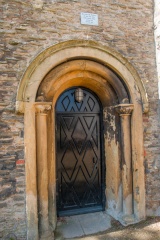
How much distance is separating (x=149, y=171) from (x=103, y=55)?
7.34 feet

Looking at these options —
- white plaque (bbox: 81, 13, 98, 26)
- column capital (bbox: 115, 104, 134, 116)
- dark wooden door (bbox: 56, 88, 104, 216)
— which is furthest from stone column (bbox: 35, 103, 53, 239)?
white plaque (bbox: 81, 13, 98, 26)

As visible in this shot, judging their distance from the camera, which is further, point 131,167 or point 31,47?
point 131,167

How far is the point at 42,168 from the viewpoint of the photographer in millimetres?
3178

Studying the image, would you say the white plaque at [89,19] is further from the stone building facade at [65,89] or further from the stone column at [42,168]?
the stone column at [42,168]

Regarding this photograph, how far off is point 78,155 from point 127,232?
1.52 meters

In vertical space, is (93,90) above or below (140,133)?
above

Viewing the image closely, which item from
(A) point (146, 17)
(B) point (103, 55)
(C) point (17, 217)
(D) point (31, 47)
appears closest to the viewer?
(C) point (17, 217)

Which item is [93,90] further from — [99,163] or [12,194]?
[12,194]

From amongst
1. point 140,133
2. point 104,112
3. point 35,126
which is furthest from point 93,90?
point 35,126

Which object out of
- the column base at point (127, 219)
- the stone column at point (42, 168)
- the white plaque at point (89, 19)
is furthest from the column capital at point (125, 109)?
the column base at point (127, 219)

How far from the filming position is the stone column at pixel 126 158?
3.59m

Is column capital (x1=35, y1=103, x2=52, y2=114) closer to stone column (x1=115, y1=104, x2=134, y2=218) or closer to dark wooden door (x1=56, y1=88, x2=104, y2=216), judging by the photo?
dark wooden door (x1=56, y1=88, x2=104, y2=216)

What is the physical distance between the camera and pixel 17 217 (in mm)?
3010

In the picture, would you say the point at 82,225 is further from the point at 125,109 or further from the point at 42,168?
the point at 125,109
